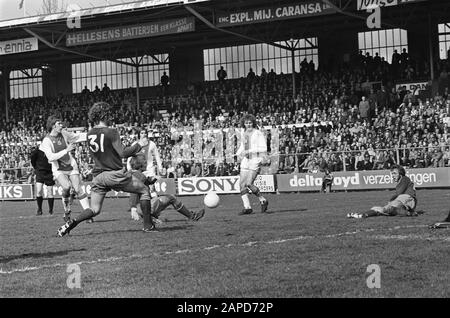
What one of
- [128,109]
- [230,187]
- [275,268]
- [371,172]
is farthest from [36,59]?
[275,268]

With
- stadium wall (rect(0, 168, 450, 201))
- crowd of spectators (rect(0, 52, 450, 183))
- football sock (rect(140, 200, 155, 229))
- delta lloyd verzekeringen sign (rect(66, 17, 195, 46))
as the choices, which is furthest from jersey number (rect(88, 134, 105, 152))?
delta lloyd verzekeringen sign (rect(66, 17, 195, 46))

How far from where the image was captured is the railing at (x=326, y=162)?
30000 millimetres

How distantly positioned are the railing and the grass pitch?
51.1 feet

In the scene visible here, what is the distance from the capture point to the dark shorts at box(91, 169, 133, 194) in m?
12.4

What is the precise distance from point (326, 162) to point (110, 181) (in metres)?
20.4

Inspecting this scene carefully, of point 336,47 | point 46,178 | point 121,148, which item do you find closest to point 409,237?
point 121,148

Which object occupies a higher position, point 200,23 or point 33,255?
point 200,23

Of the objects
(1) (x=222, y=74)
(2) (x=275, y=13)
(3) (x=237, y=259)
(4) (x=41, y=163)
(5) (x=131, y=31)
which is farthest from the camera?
(1) (x=222, y=74)

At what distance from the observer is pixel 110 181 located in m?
12.4

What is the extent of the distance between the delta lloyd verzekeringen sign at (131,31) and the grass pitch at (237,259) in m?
26.8

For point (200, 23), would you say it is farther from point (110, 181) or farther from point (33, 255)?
point (33, 255)

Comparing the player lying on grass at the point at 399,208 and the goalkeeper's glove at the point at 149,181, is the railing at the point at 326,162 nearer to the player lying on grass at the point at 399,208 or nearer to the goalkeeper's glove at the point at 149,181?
the player lying on grass at the point at 399,208

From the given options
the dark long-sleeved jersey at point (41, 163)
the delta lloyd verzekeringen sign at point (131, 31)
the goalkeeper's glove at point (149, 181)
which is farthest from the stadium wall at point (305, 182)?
the goalkeeper's glove at point (149, 181)
